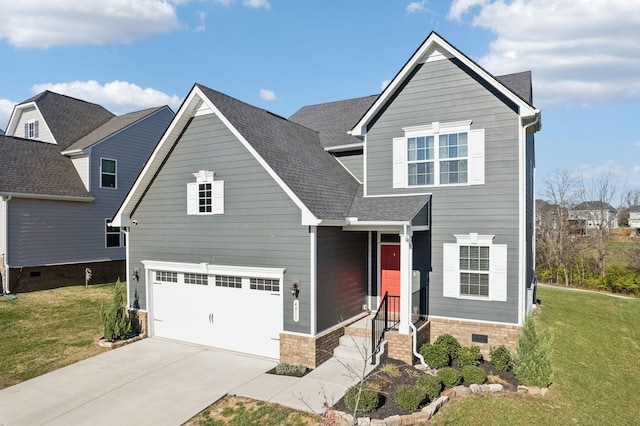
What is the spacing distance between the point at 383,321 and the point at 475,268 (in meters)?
2.87

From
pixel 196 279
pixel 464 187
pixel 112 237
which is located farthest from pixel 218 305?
pixel 112 237

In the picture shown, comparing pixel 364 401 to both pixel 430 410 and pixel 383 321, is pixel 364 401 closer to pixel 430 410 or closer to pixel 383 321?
pixel 430 410

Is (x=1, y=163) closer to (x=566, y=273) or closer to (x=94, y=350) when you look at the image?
(x=94, y=350)

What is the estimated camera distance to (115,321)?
11969 mm

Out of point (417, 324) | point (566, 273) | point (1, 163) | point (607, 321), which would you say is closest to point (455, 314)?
point (417, 324)

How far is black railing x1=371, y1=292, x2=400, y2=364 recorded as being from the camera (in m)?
9.76

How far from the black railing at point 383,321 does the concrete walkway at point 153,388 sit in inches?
25.2

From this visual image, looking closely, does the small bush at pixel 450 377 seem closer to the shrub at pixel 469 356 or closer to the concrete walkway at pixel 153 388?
the shrub at pixel 469 356

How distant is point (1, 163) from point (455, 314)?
65.1ft

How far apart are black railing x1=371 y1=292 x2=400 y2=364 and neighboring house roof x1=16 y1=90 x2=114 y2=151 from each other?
1952 cm

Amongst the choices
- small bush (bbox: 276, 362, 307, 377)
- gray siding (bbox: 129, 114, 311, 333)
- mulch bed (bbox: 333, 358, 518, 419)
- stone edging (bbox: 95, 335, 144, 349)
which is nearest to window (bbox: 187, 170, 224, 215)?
gray siding (bbox: 129, 114, 311, 333)

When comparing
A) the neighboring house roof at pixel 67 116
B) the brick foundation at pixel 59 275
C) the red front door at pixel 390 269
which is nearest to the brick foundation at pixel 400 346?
the red front door at pixel 390 269

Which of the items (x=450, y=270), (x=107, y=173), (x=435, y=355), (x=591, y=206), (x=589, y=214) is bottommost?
(x=435, y=355)

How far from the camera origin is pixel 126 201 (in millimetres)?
12977
